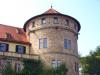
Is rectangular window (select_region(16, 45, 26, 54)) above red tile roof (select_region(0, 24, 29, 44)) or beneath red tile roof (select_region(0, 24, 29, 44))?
beneath

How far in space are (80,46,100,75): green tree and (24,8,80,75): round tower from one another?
1412 centimetres

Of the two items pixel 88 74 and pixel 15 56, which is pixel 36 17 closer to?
pixel 15 56

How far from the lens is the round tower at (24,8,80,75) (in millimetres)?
40000

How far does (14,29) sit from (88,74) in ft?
71.5

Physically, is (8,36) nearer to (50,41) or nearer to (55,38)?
(50,41)

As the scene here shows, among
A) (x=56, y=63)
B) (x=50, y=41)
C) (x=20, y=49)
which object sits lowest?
(x=56, y=63)

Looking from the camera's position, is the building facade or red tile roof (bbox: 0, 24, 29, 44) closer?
the building facade

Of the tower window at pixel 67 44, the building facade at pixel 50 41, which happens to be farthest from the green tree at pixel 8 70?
the tower window at pixel 67 44

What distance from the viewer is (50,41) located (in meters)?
40.6

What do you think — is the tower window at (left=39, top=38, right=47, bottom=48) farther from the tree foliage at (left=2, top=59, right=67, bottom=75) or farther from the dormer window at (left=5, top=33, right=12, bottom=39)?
the dormer window at (left=5, top=33, right=12, bottom=39)

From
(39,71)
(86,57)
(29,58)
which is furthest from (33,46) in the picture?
(86,57)

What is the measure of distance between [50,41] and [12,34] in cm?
779

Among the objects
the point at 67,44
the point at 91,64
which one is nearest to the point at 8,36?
the point at 67,44

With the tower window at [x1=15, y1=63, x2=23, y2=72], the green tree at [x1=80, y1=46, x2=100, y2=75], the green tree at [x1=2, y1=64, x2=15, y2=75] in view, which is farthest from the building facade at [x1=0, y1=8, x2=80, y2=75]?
the green tree at [x1=80, y1=46, x2=100, y2=75]
